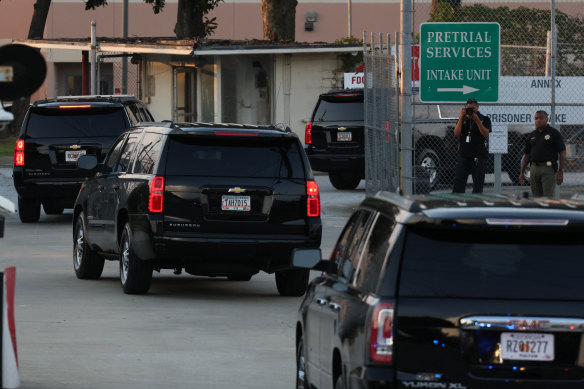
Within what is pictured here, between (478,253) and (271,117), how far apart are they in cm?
3188

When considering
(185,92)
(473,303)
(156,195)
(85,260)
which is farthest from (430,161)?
(473,303)

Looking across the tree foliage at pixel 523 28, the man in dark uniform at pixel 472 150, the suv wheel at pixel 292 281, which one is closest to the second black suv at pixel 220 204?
the suv wheel at pixel 292 281

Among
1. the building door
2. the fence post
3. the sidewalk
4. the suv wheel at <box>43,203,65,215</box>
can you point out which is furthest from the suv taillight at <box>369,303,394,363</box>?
the sidewalk

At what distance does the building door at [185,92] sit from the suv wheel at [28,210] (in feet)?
51.8

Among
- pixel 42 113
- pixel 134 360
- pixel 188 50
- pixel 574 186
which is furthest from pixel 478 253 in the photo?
pixel 188 50

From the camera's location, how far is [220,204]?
1326 cm

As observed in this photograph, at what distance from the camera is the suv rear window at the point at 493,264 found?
5.88m

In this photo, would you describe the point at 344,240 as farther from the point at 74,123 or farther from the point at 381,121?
the point at 381,121

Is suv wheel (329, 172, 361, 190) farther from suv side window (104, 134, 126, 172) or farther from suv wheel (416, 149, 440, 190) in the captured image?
suv side window (104, 134, 126, 172)

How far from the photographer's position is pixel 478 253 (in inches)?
235

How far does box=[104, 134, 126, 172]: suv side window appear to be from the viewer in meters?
15.1

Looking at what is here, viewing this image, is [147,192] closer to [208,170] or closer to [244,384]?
[208,170]

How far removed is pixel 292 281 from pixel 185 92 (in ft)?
83.5

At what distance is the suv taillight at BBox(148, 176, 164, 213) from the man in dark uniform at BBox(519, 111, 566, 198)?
7.51m
